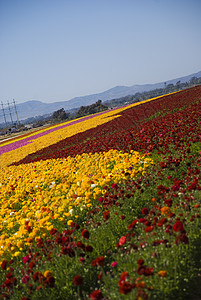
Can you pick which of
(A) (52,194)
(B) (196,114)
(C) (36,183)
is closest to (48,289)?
(A) (52,194)

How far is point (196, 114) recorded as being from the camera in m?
13.0

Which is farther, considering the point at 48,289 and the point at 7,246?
the point at 7,246

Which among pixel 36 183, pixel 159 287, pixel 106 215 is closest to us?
pixel 159 287

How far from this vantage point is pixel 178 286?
3539mm

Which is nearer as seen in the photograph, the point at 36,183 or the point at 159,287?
the point at 159,287

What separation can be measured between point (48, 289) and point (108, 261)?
1.15 meters

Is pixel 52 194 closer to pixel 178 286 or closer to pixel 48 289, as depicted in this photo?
pixel 48 289

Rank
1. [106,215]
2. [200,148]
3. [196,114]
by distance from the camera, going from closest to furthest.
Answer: [106,215]
[200,148]
[196,114]

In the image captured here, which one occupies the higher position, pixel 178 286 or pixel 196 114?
pixel 196 114

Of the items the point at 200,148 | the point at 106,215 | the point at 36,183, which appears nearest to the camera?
the point at 106,215

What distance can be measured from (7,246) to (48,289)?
1365mm

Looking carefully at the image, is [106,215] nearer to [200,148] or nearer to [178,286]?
[178,286]

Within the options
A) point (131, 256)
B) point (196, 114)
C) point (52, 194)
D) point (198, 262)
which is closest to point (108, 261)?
point (131, 256)

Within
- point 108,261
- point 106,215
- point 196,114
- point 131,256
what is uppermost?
point 196,114
